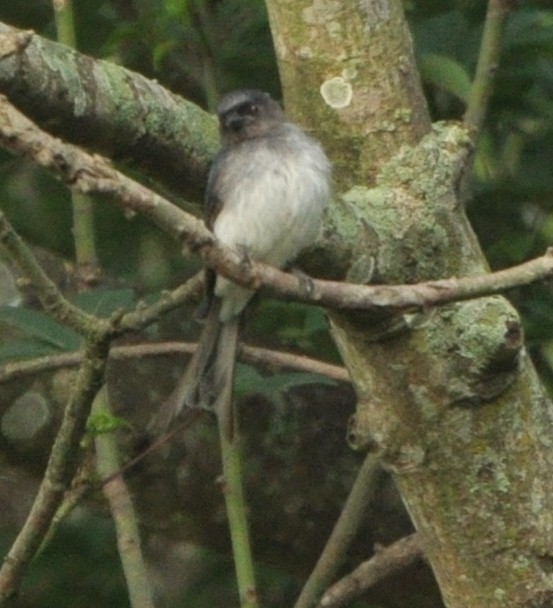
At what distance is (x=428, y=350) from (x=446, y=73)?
758 millimetres

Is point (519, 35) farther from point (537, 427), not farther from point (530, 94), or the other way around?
point (537, 427)

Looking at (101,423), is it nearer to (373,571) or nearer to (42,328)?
(42,328)

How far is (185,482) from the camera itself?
11.2 ft

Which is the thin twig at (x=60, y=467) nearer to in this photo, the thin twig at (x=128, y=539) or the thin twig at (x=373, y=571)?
the thin twig at (x=128, y=539)

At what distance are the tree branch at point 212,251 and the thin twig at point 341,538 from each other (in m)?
1.13

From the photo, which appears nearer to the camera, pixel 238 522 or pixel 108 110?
pixel 108 110

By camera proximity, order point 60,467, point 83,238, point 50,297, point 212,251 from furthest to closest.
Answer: point 83,238, point 60,467, point 50,297, point 212,251

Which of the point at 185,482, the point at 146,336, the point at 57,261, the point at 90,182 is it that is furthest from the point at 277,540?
the point at 90,182

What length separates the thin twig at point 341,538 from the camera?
3.03 metres

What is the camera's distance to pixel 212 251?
5.89 ft

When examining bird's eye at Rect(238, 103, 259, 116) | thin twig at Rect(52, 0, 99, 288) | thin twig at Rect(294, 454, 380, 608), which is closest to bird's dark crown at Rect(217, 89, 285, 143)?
bird's eye at Rect(238, 103, 259, 116)

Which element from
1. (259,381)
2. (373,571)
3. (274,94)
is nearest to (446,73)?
(274,94)

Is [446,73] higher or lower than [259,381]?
higher

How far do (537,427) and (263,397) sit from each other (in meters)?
1.09
